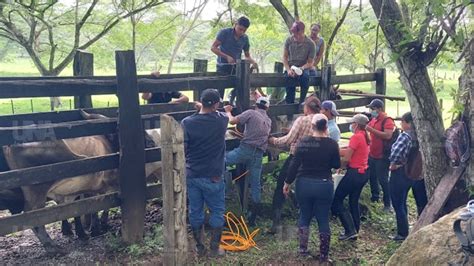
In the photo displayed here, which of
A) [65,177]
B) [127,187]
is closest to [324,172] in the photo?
[127,187]

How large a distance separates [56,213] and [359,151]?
3.90 metres

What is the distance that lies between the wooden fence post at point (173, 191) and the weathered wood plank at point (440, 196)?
278 cm

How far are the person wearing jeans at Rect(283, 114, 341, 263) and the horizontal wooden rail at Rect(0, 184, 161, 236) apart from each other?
1.90 metres

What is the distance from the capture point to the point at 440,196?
6.05 metres

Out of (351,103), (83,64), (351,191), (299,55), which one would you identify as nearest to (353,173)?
(351,191)

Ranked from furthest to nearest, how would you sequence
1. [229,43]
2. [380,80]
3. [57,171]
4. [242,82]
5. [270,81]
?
1. [380,80]
2. [229,43]
3. [270,81]
4. [242,82]
5. [57,171]

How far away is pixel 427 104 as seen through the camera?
19.8 feet

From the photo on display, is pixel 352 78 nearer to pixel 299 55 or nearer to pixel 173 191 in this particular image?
pixel 299 55

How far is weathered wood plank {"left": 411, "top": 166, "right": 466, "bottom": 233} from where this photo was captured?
597 cm

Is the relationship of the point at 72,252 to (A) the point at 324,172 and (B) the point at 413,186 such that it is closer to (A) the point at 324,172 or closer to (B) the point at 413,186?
(A) the point at 324,172

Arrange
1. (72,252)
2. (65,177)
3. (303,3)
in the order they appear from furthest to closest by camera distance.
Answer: (303,3) < (72,252) < (65,177)

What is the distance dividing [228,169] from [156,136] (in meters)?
1.20

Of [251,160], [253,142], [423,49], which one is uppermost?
[423,49]

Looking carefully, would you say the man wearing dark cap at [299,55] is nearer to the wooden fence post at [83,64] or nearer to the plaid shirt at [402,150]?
the plaid shirt at [402,150]
